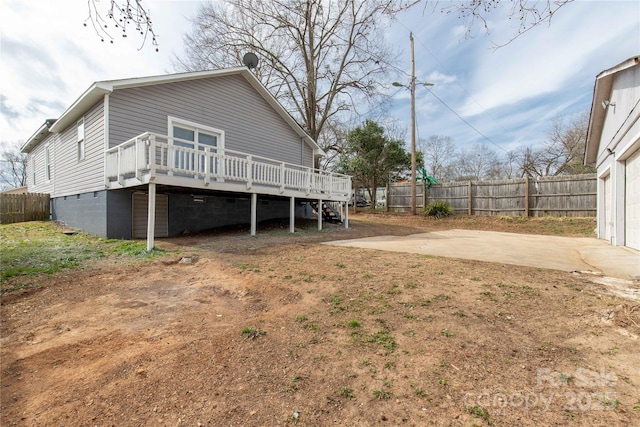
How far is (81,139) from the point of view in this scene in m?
9.79

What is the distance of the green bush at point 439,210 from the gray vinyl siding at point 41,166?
1812 centimetres

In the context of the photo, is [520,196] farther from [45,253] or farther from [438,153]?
[438,153]

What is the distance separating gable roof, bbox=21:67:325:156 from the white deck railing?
1.66m

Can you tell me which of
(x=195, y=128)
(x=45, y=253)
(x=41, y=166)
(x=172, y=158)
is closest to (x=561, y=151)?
(x=195, y=128)

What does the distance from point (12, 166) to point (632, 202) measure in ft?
Result: 199

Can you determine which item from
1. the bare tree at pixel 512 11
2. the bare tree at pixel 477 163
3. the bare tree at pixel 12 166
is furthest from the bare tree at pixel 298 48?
the bare tree at pixel 12 166

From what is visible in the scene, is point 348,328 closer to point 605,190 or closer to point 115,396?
point 115,396

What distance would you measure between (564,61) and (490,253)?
3833 millimetres

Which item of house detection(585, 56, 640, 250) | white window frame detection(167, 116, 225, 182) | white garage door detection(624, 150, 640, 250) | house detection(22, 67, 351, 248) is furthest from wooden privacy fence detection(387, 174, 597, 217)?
white window frame detection(167, 116, 225, 182)

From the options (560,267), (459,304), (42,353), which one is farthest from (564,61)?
(42,353)

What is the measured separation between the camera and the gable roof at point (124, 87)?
8.09 metres

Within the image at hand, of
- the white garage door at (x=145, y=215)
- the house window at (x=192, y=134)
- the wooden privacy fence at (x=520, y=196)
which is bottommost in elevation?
the white garage door at (x=145, y=215)

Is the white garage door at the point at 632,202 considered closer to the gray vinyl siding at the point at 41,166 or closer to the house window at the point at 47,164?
the gray vinyl siding at the point at 41,166

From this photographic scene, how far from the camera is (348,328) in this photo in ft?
9.36
